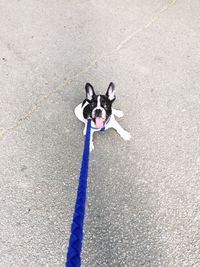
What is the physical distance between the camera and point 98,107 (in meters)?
3.72

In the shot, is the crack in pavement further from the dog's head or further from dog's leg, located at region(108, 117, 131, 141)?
dog's leg, located at region(108, 117, 131, 141)

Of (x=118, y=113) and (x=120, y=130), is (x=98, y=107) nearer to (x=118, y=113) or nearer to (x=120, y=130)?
(x=120, y=130)

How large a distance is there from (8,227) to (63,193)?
1.92ft

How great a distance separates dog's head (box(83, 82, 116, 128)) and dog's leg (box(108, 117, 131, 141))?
151 millimetres

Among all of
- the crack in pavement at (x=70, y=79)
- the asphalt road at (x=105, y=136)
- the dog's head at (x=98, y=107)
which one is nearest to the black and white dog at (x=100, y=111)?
the dog's head at (x=98, y=107)

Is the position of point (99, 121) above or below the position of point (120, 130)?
above

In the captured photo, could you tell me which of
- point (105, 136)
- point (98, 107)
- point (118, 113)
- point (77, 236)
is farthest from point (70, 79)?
point (77, 236)

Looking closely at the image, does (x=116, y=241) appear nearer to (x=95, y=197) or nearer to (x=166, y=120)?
(x=95, y=197)

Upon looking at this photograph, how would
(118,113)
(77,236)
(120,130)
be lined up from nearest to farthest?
1. (77,236)
2. (120,130)
3. (118,113)

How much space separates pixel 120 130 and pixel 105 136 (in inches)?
7.7

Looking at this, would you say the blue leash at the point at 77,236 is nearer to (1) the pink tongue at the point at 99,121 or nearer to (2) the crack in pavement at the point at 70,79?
(1) the pink tongue at the point at 99,121

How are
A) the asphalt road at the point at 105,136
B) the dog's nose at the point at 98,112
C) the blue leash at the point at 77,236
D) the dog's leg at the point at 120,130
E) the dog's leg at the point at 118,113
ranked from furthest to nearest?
the dog's leg at the point at 118,113, the dog's leg at the point at 120,130, the dog's nose at the point at 98,112, the asphalt road at the point at 105,136, the blue leash at the point at 77,236

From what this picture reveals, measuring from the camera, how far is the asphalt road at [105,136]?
3141 mm

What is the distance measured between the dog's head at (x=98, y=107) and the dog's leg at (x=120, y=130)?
0.15m
